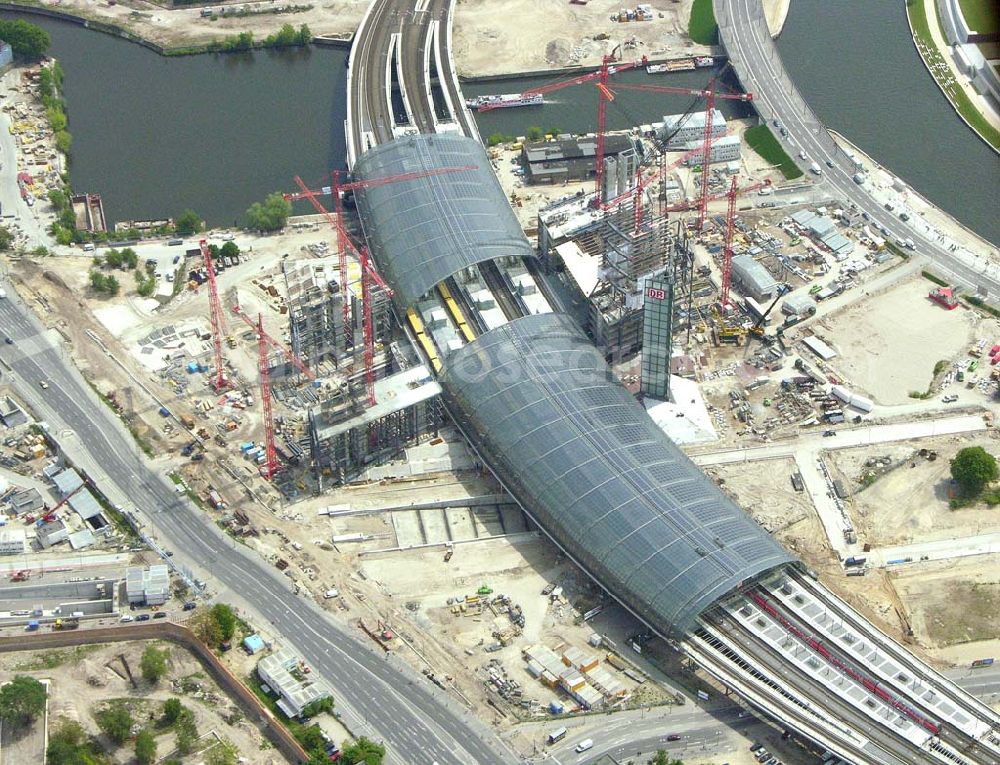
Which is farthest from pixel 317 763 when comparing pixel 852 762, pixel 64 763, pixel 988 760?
pixel 988 760

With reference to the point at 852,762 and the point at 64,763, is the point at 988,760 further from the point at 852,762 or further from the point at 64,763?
the point at 64,763

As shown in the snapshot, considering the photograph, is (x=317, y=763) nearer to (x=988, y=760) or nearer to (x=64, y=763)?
(x=64, y=763)

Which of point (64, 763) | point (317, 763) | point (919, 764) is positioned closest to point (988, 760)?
point (919, 764)

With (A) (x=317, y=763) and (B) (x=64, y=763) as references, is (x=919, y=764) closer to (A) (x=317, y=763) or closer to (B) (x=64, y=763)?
(A) (x=317, y=763)

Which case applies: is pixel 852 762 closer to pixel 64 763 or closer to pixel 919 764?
pixel 919 764

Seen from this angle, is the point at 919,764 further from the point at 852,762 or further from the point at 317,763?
the point at 317,763
